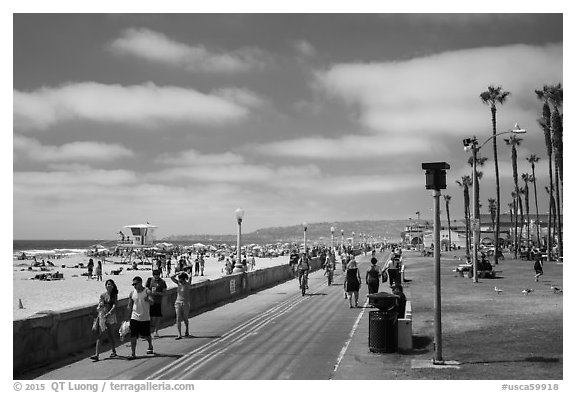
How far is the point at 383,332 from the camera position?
38.8 feet

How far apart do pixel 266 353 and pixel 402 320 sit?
10.2ft

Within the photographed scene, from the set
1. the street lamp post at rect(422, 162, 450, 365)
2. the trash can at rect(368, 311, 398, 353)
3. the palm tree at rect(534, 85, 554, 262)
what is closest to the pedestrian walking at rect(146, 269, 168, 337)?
the trash can at rect(368, 311, 398, 353)

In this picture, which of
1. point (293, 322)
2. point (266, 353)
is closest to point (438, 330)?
point (266, 353)

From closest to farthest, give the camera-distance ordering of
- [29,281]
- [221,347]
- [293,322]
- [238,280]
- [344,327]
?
1. [221,347]
2. [344,327]
3. [293,322]
4. [238,280]
5. [29,281]

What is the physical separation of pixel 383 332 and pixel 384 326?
129 millimetres

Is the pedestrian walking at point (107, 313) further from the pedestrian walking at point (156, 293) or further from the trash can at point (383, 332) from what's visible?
the trash can at point (383, 332)

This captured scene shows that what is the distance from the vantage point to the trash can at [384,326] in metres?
11.8

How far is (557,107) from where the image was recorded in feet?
173

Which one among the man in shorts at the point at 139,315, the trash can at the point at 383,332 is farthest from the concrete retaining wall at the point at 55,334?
the trash can at the point at 383,332

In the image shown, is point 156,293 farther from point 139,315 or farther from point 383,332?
point 383,332

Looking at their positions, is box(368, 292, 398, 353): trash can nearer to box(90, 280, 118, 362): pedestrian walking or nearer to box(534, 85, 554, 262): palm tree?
box(90, 280, 118, 362): pedestrian walking

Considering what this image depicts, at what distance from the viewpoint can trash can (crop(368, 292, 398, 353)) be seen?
1175 cm

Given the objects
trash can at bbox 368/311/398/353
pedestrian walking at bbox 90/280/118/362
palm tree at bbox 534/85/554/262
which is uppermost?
palm tree at bbox 534/85/554/262
